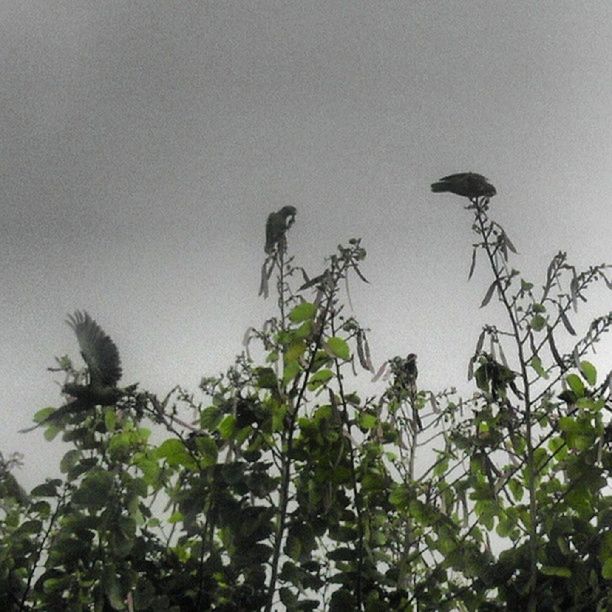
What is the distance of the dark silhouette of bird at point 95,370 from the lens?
2.79 meters

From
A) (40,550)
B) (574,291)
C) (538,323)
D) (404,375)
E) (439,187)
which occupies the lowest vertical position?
(40,550)

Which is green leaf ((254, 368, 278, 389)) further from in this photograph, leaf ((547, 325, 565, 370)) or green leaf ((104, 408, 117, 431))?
leaf ((547, 325, 565, 370))

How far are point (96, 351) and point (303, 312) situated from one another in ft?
2.56

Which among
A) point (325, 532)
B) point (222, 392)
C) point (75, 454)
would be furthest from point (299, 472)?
point (75, 454)

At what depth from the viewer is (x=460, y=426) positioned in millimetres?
3383

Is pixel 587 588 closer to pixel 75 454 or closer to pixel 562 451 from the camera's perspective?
pixel 562 451

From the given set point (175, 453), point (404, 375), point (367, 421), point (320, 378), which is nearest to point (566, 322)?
point (404, 375)

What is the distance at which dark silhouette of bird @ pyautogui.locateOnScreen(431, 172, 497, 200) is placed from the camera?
3393mm

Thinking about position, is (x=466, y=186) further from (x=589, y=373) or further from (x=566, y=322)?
(x=589, y=373)

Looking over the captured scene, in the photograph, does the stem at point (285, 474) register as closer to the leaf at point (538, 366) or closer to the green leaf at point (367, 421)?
the green leaf at point (367, 421)

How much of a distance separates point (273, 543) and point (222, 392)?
0.68 meters

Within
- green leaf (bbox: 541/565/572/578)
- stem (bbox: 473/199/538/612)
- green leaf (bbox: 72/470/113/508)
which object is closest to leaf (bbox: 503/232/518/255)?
stem (bbox: 473/199/538/612)

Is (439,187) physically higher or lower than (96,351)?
higher

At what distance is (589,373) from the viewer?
3096mm
